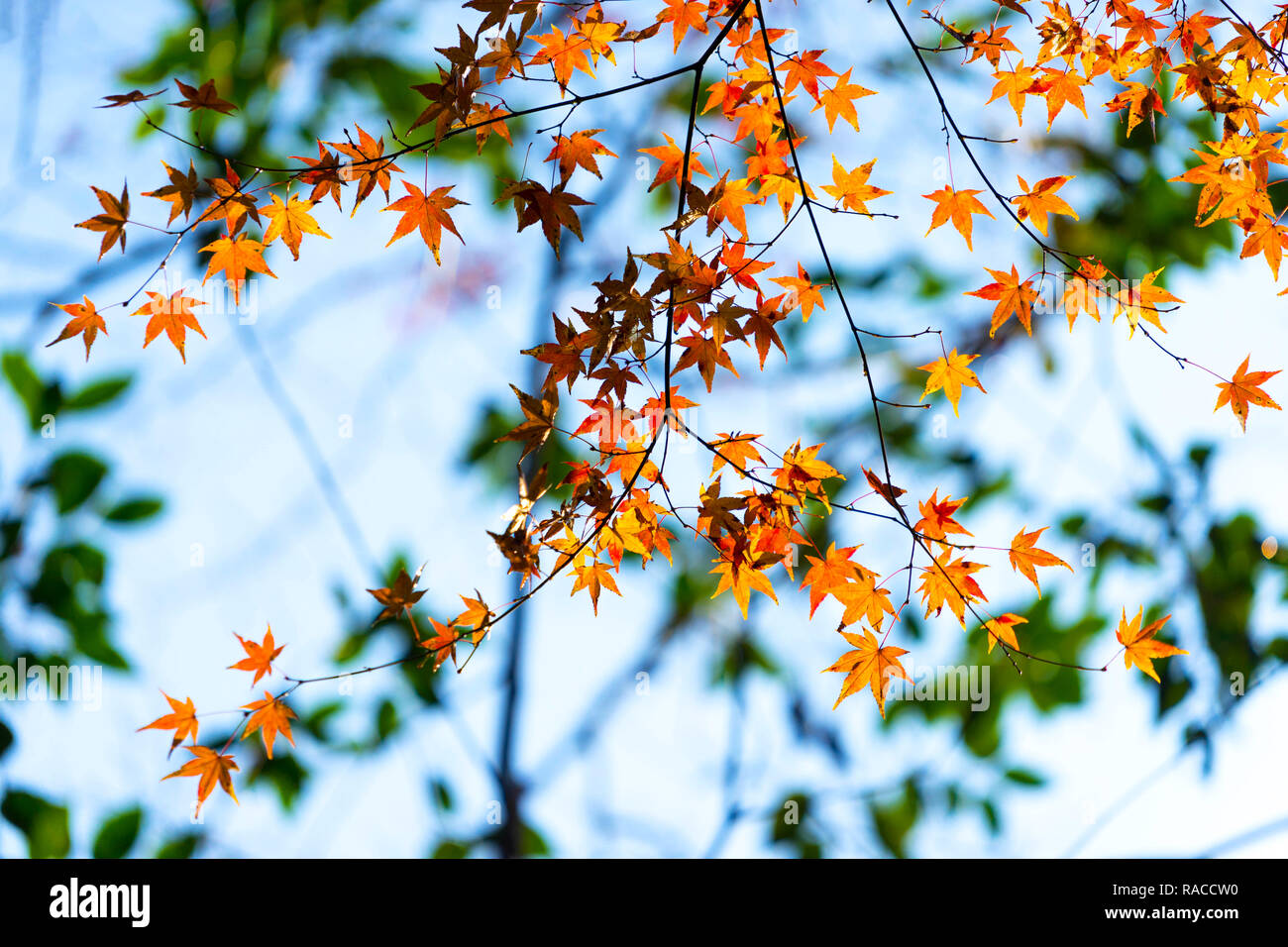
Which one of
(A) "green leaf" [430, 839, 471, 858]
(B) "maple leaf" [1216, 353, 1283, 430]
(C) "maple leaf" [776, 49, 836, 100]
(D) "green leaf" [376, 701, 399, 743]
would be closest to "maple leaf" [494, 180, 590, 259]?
(C) "maple leaf" [776, 49, 836, 100]

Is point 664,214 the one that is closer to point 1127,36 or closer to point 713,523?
point 1127,36

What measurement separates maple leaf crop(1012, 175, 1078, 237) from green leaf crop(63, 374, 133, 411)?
237 cm

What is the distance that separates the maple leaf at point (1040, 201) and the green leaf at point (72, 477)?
92.7 inches

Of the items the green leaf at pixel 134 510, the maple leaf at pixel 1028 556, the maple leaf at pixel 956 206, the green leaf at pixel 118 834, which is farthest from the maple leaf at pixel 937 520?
the green leaf at pixel 118 834

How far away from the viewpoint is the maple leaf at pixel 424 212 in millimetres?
1044

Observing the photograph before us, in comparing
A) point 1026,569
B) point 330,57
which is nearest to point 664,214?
point 330,57

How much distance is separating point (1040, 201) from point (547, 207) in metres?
0.76

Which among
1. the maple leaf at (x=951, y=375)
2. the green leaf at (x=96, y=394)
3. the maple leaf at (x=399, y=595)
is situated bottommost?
the maple leaf at (x=399, y=595)

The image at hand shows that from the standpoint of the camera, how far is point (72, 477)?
2.14m

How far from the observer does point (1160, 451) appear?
244 cm

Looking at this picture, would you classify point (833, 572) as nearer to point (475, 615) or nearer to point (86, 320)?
point (475, 615)

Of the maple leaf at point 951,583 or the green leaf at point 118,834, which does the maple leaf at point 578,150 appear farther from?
the green leaf at point 118,834

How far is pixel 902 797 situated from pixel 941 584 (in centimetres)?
147

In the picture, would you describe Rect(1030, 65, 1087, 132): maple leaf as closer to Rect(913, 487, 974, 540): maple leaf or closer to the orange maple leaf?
Rect(913, 487, 974, 540): maple leaf
